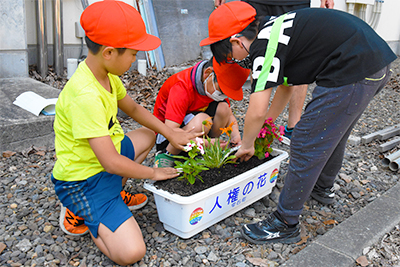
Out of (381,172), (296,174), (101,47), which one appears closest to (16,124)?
(101,47)

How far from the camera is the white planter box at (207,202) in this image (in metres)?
1.76

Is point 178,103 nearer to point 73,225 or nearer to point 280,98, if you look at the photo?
point 280,98

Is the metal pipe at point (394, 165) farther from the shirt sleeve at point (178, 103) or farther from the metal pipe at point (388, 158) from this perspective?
the shirt sleeve at point (178, 103)

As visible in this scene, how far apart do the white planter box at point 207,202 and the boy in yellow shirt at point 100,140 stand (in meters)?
0.19

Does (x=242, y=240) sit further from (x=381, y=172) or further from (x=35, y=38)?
(x=35, y=38)

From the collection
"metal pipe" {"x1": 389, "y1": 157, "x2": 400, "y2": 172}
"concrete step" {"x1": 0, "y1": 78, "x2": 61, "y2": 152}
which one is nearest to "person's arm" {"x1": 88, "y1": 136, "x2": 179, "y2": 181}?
"concrete step" {"x1": 0, "y1": 78, "x2": 61, "y2": 152}

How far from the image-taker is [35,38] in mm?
4062

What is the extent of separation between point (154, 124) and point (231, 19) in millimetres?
789

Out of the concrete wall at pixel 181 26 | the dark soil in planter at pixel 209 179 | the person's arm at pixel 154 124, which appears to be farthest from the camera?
the concrete wall at pixel 181 26

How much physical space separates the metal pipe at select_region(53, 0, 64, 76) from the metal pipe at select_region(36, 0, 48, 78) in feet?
0.47

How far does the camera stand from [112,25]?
1532mm

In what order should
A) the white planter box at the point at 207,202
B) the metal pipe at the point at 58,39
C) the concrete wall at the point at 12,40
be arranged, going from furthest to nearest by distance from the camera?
the metal pipe at the point at 58,39
the concrete wall at the point at 12,40
the white planter box at the point at 207,202

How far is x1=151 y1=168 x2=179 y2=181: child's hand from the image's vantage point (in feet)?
6.06

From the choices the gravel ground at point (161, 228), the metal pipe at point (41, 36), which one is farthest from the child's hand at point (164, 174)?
the metal pipe at point (41, 36)
